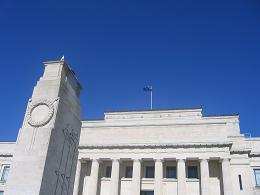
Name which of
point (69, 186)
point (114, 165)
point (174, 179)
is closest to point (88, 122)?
point (114, 165)

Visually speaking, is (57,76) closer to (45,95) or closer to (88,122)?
(45,95)

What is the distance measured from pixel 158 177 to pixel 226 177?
28.8 ft

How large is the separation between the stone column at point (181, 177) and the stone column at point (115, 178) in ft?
27.5

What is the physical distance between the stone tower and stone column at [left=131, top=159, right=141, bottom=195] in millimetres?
23996

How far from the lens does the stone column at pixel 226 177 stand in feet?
120

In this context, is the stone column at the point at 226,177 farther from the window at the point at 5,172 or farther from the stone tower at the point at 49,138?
the window at the point at 5,172

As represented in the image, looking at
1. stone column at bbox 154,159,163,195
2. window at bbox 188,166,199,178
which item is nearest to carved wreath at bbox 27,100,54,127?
stone column at bbox 154,159,163,195

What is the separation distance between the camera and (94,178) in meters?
40.9

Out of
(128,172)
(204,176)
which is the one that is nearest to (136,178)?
(128,172)

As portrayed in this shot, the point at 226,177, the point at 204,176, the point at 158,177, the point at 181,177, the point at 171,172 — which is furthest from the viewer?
the point at 171,172

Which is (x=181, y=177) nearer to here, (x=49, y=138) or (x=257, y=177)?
(x=257, y=177)

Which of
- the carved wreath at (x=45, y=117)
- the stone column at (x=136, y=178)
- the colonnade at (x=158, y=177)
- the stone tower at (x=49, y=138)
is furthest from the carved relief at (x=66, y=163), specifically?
the colonnade at (x=158, y=177)

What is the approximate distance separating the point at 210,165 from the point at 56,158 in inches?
1222

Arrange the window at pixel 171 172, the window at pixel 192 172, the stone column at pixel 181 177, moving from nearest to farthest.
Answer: the stone column at pixel 181 177 → the window at pixel 192 172 → the window at pixel 171 172
